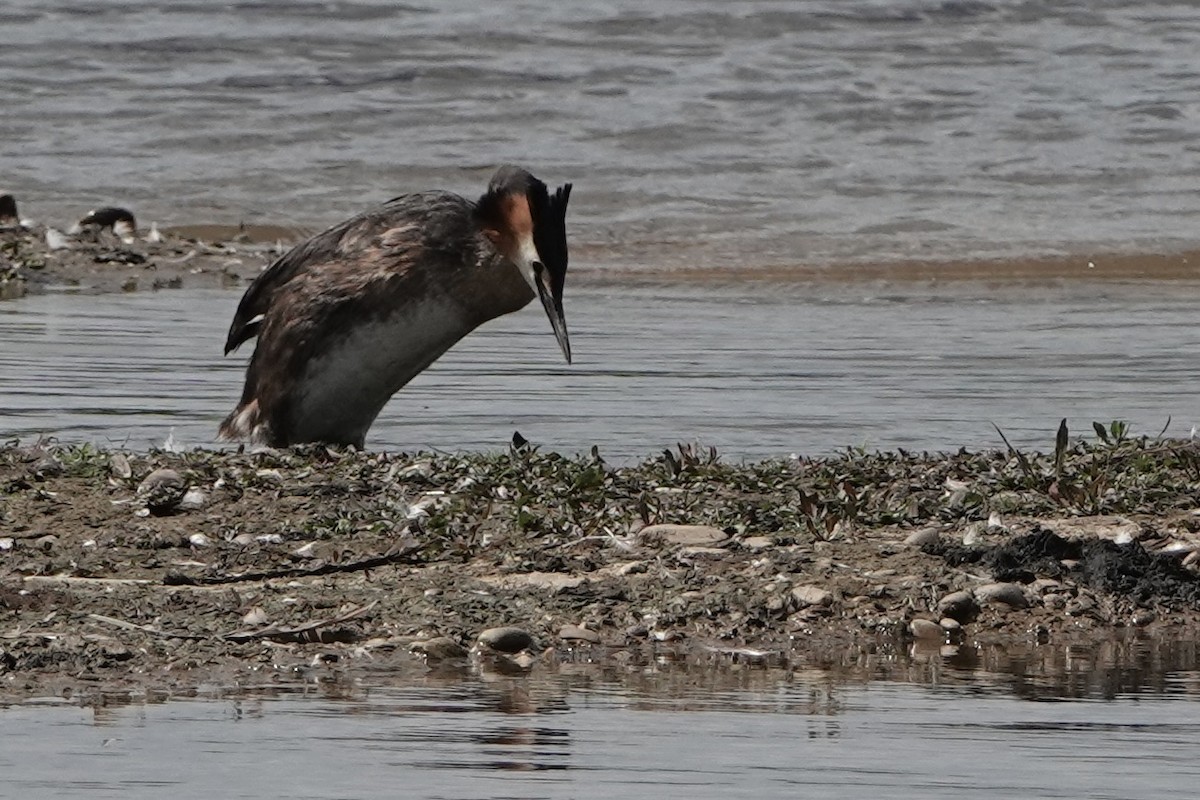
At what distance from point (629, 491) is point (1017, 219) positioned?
11444mm

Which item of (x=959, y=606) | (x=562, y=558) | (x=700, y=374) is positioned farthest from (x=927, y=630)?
(x=700, y=374)

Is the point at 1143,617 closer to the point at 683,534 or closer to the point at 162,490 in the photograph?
the point at 683,534

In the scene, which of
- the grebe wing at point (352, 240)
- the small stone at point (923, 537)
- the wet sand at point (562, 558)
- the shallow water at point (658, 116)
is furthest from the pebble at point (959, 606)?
the shallow water at point (658, 116)

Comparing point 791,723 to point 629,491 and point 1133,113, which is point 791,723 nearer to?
point 629,491

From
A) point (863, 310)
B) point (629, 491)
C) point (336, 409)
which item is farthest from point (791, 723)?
point (863, 310)

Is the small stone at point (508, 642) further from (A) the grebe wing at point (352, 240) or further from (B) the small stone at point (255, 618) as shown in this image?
(A) the grebe wing at point (352, 240)

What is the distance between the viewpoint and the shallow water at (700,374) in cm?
910

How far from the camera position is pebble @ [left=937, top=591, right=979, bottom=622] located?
5.93 m

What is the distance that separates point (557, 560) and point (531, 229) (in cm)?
223

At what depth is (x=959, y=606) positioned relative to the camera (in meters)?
5.94

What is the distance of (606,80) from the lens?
22578 mm

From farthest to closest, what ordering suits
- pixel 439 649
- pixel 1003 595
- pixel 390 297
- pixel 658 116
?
pixel 658 116, pixel 390 297, pixel 1003 595, pixel 439 649

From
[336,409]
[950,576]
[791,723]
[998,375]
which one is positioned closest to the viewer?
[791,723]

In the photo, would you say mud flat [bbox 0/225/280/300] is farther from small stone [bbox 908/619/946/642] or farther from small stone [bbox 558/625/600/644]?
small stone [bbox 908/619/946/642]
